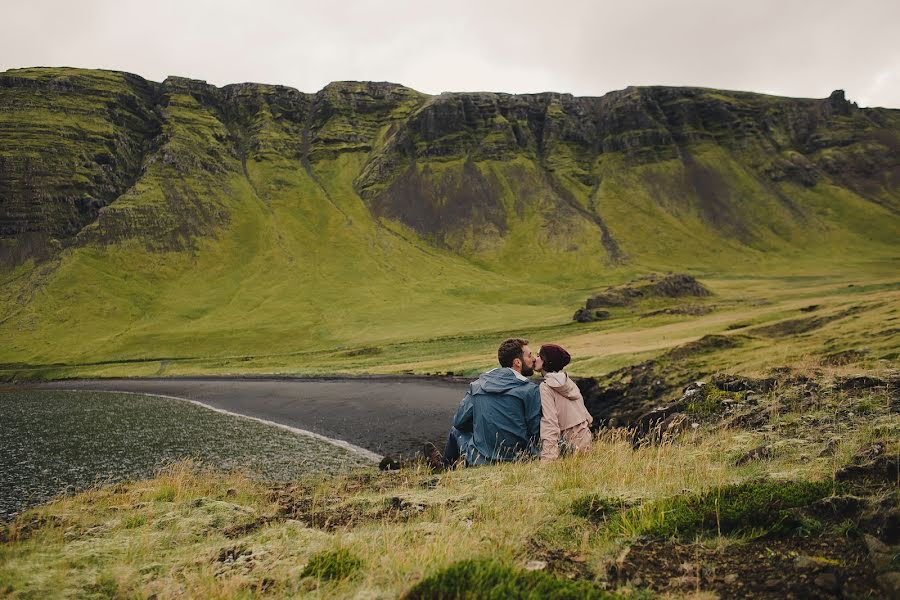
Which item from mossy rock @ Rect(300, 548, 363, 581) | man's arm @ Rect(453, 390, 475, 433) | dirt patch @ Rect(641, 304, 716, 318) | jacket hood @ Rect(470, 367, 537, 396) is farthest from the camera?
dirt patch @ Rect(641, 304, 716, 318)

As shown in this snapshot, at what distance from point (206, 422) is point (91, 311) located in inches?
4478

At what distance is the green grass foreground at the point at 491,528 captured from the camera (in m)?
5.60

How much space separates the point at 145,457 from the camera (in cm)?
2808

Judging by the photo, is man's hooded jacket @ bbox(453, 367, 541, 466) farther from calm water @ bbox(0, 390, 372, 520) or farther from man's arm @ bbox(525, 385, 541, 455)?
calm water @ bbox(0, 390, 372, 520)

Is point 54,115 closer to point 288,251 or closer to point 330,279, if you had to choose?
point 288,251

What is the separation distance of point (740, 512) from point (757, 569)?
48.2 inches

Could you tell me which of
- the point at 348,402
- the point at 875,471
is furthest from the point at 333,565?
the point at 348,402

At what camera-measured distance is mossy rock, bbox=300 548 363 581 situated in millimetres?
5969

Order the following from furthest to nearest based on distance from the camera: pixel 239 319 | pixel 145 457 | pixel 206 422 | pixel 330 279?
pixel 330 279, pixel 239 319, pixel 206 422, pixel 145 457

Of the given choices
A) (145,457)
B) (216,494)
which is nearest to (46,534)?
(216,494)

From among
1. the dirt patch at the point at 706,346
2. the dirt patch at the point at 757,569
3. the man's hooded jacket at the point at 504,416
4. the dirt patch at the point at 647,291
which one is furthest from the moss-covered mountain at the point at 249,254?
the dirt patch at the point at 757,569

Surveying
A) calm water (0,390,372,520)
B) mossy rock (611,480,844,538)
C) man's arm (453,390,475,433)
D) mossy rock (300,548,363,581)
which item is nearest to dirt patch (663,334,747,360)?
calm water (0,390,372,520)

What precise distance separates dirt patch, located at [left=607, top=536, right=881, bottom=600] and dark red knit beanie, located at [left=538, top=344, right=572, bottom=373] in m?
5.19

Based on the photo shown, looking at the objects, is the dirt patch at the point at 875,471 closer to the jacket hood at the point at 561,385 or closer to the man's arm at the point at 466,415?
the jacket hood at the point at 561,385
